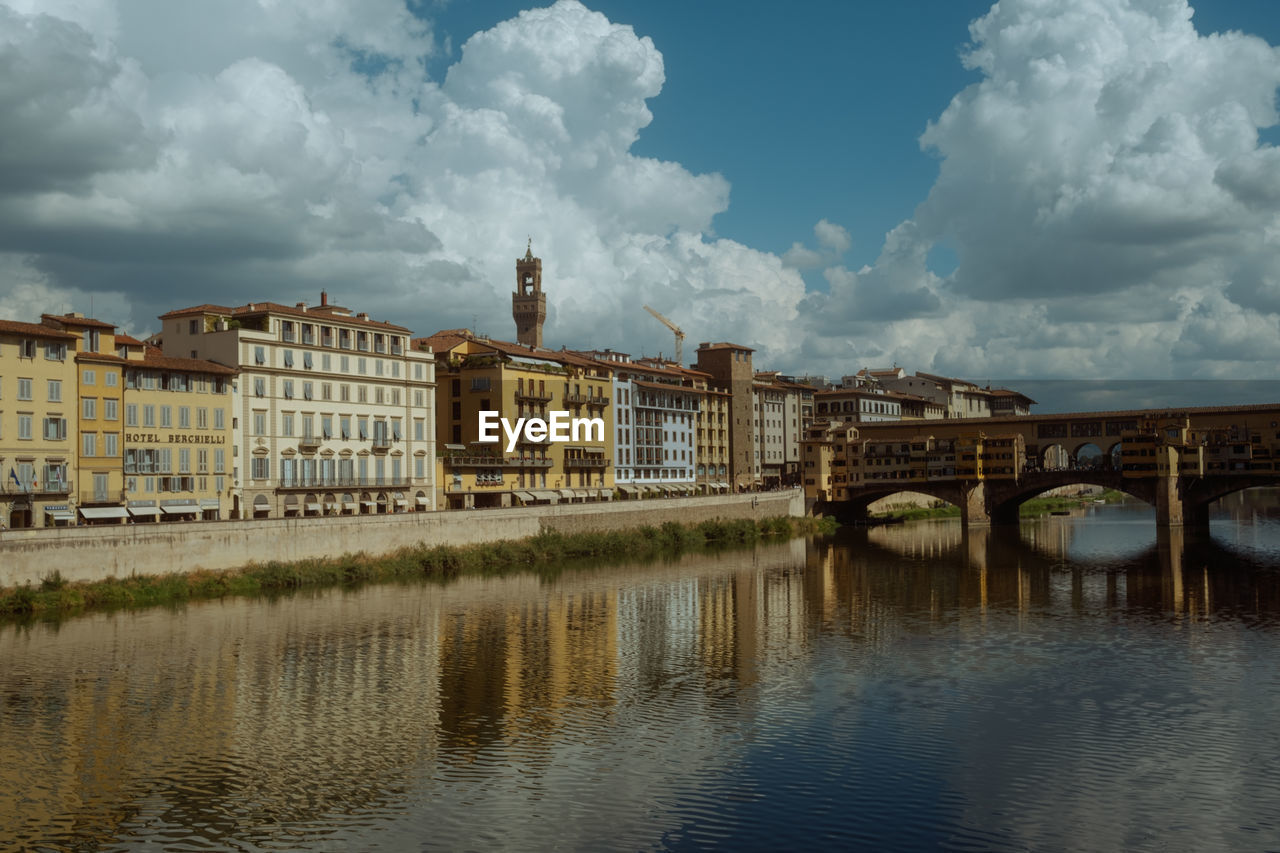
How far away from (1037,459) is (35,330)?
83.3 meters

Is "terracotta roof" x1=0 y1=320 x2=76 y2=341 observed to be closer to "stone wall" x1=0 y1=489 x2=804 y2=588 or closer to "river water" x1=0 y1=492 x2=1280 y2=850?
"stone wall" x1=0 y1=489 x2=804 y2=588

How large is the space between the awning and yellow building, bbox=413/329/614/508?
26.3 meters

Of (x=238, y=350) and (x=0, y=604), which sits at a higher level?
(x=238, y=350)

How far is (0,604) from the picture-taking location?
47.5 metres

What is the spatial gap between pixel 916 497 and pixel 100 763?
113 metres

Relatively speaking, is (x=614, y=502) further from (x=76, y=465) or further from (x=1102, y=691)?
(x=1102, y=691)

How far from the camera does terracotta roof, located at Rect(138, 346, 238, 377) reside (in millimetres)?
63938

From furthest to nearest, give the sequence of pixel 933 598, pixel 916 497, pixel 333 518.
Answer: pixel 916 497
pixel 333 518
pixel 933 598

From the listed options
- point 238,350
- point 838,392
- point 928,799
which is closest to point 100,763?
point 928,799

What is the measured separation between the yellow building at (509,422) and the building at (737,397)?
2680 centimetres

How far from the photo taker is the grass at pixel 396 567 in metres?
49.6

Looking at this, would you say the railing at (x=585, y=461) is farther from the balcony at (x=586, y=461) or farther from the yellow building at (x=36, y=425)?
the yellow building at (x=36, y=425)

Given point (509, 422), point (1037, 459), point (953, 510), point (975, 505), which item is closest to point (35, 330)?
point (509, 422)

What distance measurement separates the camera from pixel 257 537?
5903 cm
